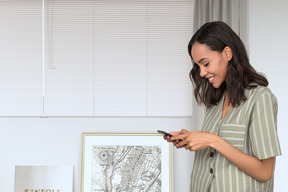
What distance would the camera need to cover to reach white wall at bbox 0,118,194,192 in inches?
121

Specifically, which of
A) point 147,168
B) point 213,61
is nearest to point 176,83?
point 147,168

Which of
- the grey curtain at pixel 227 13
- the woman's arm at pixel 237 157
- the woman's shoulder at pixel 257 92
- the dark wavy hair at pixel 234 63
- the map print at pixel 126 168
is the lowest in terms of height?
the map print at pixel 126 168

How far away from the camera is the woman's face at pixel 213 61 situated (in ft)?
3.94

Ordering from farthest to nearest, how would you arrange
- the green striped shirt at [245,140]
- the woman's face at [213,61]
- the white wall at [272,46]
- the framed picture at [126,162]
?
1. the framed picture at [126,162]
2. the white wall at [272,46]
3. the woman's face at [213,61]
4. the green striped shirt at [245,140]

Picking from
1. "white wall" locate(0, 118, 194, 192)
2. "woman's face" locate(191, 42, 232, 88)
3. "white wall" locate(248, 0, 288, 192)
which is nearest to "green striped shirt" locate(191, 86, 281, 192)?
"woman's face" locate(191, 42, 232, 88)

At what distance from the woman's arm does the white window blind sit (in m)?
1.94

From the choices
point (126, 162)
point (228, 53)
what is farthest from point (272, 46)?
point (126, 162)

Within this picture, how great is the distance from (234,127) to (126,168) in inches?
74.9

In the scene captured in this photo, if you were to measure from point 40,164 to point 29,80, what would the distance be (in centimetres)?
73

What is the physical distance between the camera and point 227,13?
244cm

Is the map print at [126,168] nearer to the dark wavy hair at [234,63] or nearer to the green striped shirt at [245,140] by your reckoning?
the green striped shirt at [245,140]

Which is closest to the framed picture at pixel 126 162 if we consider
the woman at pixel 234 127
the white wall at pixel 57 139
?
the white wall at pixel 57 139

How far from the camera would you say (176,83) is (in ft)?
10.1

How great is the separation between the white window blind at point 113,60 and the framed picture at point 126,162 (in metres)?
0.24
